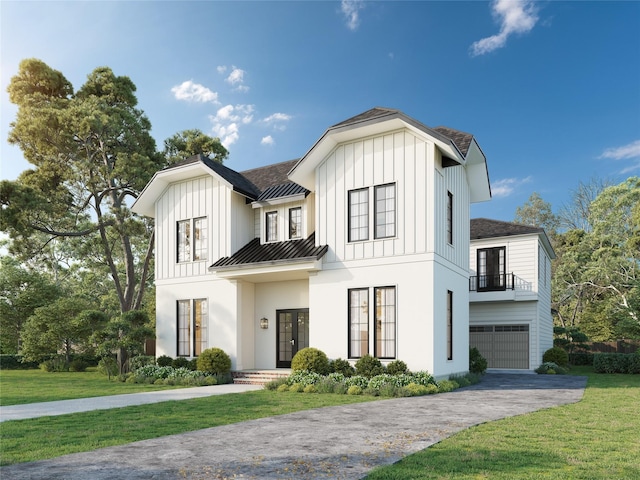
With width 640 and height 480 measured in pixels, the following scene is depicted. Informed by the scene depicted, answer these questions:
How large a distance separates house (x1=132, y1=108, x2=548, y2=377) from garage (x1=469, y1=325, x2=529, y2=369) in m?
6.29

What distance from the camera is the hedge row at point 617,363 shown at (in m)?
20.7

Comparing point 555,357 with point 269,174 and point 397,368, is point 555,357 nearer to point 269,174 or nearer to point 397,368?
point 397,368

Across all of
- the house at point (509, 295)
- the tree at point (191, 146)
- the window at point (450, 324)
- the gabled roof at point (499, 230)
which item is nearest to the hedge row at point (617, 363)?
the house at point (509, 295)

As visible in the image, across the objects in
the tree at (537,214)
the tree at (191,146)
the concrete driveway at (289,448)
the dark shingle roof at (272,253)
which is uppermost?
the tree at (191,146)

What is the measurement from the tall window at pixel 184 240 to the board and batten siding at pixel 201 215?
0.16 metres

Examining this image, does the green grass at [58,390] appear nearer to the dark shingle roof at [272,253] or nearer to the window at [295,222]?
the dark shingle roof at [272,253]

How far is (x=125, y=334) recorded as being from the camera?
1934 centimetres

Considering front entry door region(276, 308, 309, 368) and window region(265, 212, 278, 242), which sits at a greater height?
window region(265, 212, 278, 242)

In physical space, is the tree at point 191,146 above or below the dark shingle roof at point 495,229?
above

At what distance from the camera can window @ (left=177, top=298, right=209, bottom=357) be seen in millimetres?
17797

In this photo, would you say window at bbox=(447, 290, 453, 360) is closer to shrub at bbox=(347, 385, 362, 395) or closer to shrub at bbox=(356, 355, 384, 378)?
shrub at bbox=(356, 355, 384, 378)

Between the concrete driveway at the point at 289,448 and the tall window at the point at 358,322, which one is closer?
the concrete driveway at the point at 289,448

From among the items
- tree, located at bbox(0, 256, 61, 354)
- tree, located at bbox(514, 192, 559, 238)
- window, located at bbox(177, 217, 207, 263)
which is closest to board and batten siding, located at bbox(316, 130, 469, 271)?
window, located at bbox(177, 217, 207, 263)

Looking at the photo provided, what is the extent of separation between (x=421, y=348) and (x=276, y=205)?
726 centimetres
